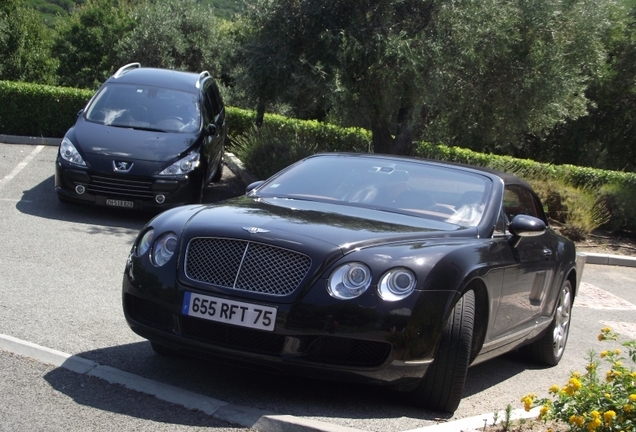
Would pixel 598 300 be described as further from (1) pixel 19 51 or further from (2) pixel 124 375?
(1) pixel 19 51

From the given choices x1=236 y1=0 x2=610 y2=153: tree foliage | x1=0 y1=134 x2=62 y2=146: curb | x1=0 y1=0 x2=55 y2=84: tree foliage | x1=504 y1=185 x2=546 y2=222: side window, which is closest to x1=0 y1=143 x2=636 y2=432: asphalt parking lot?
x1=504 y1=185 x2=546 y2=222: side window

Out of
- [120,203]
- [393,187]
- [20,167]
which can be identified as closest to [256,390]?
[393,187]

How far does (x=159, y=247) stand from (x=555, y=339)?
11.4ft

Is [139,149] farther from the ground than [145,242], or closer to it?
closer to it

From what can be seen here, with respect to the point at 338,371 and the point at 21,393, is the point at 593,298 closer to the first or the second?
the point at 338,371

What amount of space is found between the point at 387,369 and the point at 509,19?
1196cm

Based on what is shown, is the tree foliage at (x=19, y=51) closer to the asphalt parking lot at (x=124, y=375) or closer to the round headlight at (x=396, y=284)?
the asphalt parking lot at (x=124, y=375)

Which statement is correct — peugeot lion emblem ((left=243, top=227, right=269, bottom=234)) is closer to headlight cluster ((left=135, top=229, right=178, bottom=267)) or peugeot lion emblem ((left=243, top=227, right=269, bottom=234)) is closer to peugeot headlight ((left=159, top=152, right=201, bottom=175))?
headlight cluster ((left=135, top=229, right=178, bottom=267))

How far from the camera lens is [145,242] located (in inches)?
217

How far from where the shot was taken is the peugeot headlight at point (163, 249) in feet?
17.4

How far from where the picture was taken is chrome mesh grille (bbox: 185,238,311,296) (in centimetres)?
493

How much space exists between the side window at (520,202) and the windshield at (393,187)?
22 cm

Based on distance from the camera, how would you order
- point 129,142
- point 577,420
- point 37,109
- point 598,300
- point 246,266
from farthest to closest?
point 37,109, point 129,142, point 598,300, point 246,266, point 577,420

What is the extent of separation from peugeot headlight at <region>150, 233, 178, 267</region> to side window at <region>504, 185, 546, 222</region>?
7.92 feet
